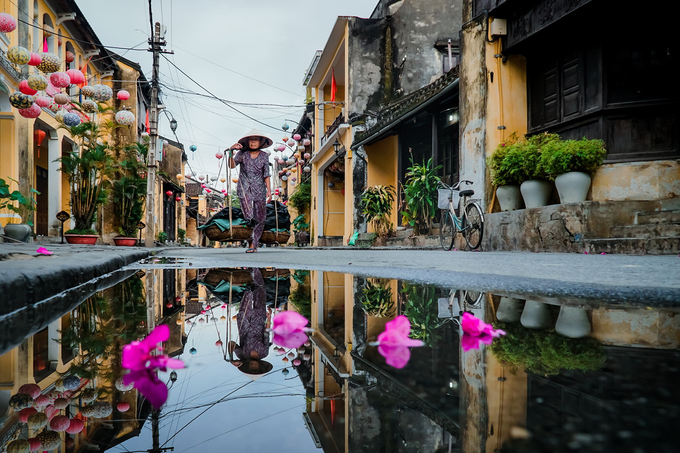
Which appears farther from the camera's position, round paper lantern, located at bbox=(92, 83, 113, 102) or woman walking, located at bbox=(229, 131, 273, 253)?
round paper lantern, located at bbox=(92, 83, 113, 102)

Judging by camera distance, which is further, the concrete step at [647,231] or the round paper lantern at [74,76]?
the round paper lantern at [74,76]

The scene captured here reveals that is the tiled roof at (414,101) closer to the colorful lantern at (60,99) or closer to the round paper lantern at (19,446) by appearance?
the colorful lantern at (60,99)

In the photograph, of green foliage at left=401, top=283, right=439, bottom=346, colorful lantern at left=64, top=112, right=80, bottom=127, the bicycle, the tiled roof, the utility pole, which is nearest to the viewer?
green foliage at left=401, top=283, right=439, bottom=346

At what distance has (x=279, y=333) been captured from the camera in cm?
123

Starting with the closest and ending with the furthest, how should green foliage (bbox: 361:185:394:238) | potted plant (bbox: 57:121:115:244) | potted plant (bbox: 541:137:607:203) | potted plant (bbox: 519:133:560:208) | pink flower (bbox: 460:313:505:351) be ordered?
pink flower (bbox: 460:313:505:351) → potted plant (bbox: 541:137:607:203) → potted plant (bbox: 519:133:560:208) → potted plant (bbox: 57:121:115:244) → green foliage (bbox: 361:185:394:238)

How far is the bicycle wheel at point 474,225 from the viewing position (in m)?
6.92

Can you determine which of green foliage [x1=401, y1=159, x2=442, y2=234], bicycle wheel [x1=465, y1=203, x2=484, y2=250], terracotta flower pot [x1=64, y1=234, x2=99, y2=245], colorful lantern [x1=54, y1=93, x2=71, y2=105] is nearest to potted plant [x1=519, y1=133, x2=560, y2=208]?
bicycle wheel [x1=465, y1=203, x2=484, y2=250]

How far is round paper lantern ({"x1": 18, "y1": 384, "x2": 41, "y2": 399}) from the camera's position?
68 cm

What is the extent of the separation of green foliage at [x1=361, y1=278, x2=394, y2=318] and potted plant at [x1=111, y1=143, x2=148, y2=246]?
562 inches

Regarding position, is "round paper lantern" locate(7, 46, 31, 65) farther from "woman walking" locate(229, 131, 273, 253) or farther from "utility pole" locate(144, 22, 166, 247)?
"utility pole" locate(144, 22, 166, 247)

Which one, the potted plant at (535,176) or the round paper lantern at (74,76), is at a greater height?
the round paper lantern at (74,76)

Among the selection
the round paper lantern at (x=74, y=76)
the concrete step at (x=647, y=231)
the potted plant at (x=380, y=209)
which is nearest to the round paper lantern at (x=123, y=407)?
the concrete step at (x=647, y=231)

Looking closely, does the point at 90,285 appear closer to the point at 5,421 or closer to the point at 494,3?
the point at 5,421

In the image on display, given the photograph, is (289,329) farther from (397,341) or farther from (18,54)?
(18,54)
